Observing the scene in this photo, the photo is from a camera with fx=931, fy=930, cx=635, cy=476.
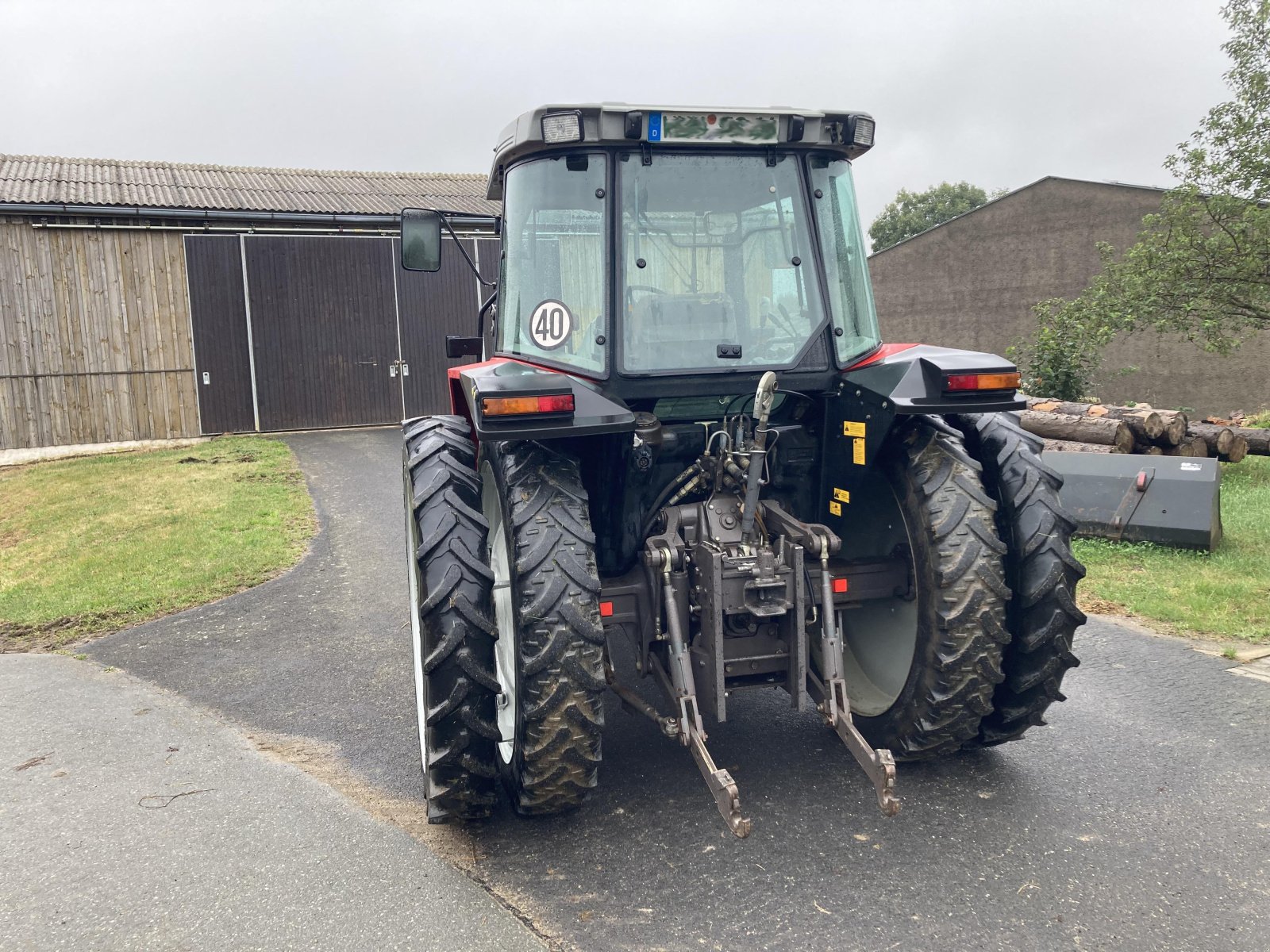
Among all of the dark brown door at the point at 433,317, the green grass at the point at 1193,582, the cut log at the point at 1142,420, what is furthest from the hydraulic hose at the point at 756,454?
the dark brown door at the point at 433,317

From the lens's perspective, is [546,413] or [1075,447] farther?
[1075,447]

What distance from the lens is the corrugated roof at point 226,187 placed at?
1477cm

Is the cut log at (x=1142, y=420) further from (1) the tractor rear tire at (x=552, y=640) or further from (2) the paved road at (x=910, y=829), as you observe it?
(1) the tractor rear tire at (x=552, y=640)

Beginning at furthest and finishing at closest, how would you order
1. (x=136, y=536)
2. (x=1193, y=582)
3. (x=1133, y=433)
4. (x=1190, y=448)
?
(x=1190, y=448) < (x=1133, y=433) < (x=136, y=536) < (x=1193, y=582)

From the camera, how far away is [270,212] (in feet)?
49.3

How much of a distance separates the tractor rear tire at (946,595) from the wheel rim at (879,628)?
0.09m

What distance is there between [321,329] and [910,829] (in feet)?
47.0

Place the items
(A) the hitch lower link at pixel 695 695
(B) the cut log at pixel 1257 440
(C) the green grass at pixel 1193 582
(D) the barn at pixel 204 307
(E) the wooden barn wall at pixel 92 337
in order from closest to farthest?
(A) the hitch lower link at pixel 695 695
(C) the green grass at pixel 1193 582
(B) the cut log at pixel 1257 440
(E) the wooden barn wall at pixel 92 337
(D) the barn at pixel 204 307

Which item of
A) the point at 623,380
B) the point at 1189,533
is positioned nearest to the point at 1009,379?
the point at 623,380

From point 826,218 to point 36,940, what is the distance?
3588 mm

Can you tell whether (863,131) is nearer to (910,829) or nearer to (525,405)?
(525,405)

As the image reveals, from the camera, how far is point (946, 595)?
3209 millimetres

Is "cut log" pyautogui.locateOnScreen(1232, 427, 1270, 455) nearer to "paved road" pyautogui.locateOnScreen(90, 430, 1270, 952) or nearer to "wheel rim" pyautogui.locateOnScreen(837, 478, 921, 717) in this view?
"paved road" pyautogui.locateOnScreen(90, 430, 1270, 952)

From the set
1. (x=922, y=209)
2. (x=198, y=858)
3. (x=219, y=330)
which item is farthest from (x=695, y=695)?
(x=922, y=209)
